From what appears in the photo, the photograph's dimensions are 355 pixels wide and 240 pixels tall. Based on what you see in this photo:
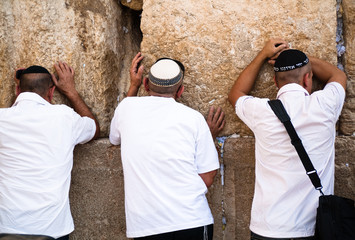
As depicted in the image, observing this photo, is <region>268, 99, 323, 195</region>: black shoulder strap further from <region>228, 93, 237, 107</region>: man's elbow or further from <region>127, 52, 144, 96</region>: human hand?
<region>127, 52, 144, 96</region>: human hand

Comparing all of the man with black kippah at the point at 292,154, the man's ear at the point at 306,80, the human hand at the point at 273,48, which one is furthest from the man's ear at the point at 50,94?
the man's ear at the point at 306,80

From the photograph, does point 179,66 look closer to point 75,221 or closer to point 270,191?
point 270,191

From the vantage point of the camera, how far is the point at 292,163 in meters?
2.48

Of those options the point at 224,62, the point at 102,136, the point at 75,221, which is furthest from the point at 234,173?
the point at 75,221

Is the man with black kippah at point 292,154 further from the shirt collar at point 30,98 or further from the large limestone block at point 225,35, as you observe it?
the shirt collar at point 30,98

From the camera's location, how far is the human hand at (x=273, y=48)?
118 inches

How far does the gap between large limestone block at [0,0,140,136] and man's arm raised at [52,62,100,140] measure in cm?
7

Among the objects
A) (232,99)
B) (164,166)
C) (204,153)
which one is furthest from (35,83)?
(232,99)

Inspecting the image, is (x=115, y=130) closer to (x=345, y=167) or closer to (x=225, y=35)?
(x=225, y=35)

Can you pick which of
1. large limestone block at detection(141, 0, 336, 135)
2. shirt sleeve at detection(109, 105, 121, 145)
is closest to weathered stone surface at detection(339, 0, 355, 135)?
large limestone block at detection(141, 0, 336, 135)

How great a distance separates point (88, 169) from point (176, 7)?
1.46 metres

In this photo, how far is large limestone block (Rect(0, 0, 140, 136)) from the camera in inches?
132

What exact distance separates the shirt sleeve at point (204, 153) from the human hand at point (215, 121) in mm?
478

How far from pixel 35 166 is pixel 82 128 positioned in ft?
1.58
